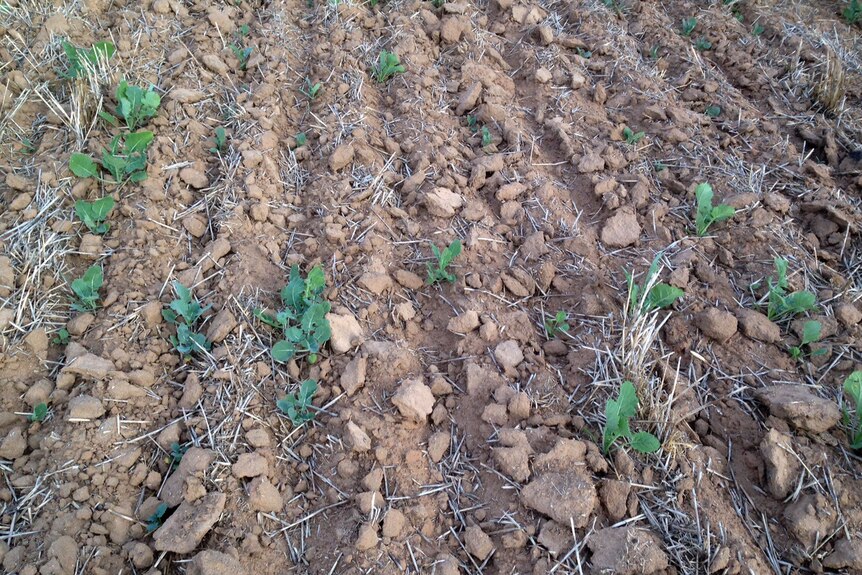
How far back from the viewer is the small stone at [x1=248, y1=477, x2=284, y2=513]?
6.35 ft

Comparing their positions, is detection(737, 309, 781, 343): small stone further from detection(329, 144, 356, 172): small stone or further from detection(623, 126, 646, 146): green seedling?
detection(329, 144, 356, 172): small stone

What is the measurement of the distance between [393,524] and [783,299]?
193 centimetres

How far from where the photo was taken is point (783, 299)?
245 centimetres

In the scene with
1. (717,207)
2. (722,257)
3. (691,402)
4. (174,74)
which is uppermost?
(174,74)

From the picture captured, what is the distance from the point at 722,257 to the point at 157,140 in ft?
9.33

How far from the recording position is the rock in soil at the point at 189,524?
1828mm

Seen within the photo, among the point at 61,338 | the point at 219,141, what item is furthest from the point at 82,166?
the point at 61,338

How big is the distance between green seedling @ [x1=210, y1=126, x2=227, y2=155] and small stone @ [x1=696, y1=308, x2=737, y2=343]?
97.1 inches

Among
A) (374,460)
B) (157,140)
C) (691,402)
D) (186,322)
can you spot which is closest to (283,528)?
(374,460)

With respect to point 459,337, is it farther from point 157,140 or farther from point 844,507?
point 157,140

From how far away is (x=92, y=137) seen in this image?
8.86 feet

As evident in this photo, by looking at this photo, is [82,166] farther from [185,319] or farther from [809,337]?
[809,337]

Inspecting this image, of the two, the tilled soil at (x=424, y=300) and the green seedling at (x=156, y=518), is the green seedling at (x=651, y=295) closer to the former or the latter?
the tilled soil at (x=424, y=300)

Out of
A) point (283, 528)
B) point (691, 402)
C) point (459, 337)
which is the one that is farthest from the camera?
point (459, 337)
